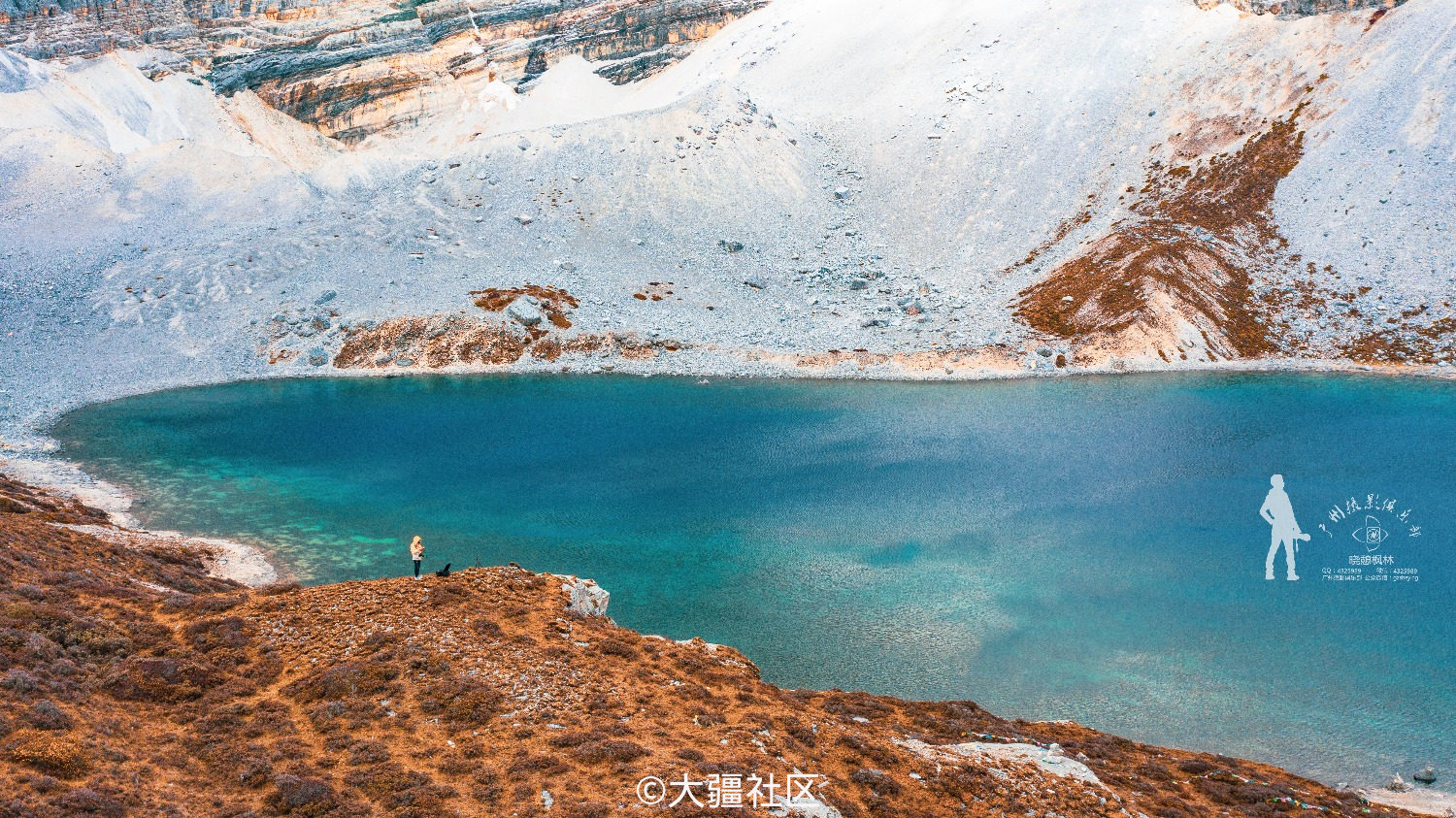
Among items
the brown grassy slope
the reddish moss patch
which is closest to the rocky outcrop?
the reddish moss patch

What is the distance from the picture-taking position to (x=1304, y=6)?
80.6 meters

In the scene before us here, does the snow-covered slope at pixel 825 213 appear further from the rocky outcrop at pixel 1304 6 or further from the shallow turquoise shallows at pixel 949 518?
the shallow turquoise shallows at pixel 949 518

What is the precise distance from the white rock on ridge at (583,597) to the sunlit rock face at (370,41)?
93.7 m

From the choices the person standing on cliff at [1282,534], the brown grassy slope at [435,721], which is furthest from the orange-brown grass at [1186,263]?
the brown grassy slope at [435,721]

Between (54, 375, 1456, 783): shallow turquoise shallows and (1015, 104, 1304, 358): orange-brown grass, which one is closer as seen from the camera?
(54, 375, 1456, 783): shallow turquoise shallows

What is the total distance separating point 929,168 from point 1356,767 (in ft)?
237

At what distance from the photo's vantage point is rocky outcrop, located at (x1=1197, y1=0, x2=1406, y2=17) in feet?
255

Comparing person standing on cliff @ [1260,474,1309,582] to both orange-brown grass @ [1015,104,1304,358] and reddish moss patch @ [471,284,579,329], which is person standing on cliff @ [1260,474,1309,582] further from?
reddish moss patch @ [471,284,579,329]

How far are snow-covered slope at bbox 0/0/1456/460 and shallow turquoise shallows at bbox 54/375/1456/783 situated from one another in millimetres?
7382

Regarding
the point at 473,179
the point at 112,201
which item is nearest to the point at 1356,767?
the point at 473,179

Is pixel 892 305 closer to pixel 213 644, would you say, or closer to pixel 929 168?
pixel 929 168

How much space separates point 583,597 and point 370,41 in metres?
102

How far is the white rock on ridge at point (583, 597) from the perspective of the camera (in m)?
23.5

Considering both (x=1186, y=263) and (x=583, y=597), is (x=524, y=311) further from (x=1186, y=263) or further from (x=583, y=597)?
(x=1186, y=263)
